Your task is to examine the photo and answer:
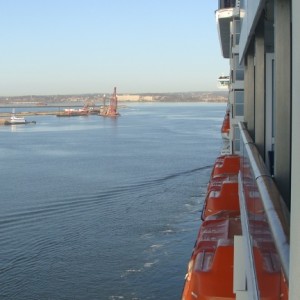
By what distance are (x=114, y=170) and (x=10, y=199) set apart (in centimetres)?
768

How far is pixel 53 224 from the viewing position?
14797 millimetres

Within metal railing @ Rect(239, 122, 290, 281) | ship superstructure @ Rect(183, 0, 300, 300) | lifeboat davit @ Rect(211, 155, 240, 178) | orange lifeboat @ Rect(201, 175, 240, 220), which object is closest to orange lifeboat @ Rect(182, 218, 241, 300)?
ship superstructure @ Rect(183, 0, 300, 300)

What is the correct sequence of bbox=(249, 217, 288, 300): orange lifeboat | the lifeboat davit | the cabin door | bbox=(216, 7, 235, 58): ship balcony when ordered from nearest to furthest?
1. bbox=(249, 217, 288, 300): orange lifeboat
2. the cabin door
3. the lifeboat davit
4. bbox=(216, 7, 235, 58): ship balcony

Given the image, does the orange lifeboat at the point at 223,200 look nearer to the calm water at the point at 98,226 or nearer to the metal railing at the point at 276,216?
the calm water at the point at 98,226

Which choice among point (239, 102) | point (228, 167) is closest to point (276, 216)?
point (228, 167)

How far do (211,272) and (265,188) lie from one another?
3.58 m

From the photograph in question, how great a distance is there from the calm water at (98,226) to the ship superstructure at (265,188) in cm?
292

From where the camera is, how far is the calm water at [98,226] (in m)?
10.4

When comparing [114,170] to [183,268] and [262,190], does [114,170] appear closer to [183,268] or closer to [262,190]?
[183,268]

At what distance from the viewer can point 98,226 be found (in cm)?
1460

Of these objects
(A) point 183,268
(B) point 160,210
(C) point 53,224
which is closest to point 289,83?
(A) point 183,268

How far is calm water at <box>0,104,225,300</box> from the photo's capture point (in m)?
10.4

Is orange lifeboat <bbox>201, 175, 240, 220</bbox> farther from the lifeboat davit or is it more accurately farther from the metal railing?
the metal railing

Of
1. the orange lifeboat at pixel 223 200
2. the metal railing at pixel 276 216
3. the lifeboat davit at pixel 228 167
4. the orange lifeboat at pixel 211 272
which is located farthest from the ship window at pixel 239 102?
the metal railing at pixel 276 216
